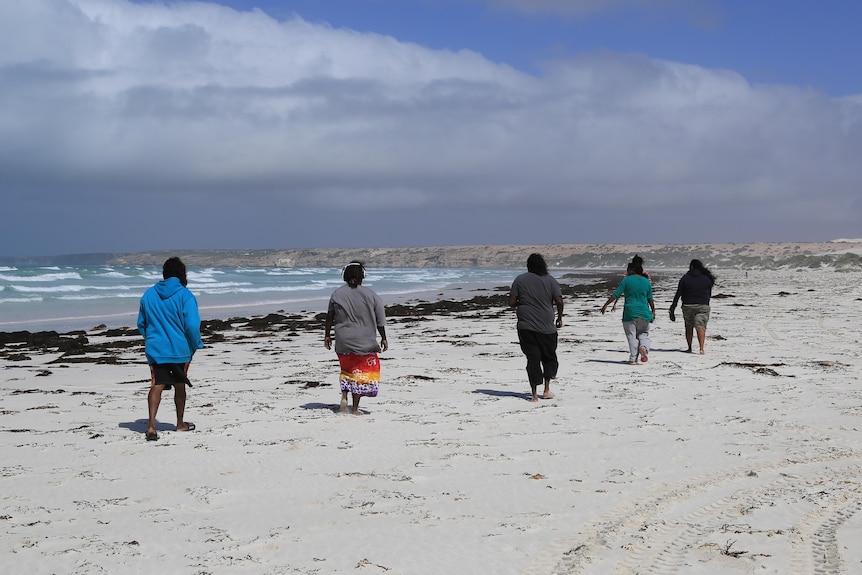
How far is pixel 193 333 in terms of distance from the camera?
6770 mm

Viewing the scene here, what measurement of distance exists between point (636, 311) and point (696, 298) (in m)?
1.60

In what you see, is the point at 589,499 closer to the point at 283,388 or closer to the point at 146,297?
the point at 146,297

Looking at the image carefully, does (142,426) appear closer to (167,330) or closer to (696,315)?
(167,330)

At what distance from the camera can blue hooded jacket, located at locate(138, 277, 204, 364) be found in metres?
6.66

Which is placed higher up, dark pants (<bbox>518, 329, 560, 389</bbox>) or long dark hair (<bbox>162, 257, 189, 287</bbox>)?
long dark hair (<bbox>162, 257, 189, 287</bbox>)

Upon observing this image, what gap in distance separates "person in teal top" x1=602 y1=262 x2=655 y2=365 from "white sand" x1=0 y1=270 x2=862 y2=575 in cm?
72

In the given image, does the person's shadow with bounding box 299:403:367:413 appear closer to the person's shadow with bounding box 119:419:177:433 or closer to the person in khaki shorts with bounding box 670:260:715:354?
the person's shadow with bounding box 119:419:177:433

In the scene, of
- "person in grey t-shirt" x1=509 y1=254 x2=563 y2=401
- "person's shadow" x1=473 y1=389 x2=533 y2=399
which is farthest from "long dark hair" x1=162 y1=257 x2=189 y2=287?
"person's shadow" x1=473 y1=389 x2=533 y2=399

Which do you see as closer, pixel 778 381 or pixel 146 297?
pixel 146 297

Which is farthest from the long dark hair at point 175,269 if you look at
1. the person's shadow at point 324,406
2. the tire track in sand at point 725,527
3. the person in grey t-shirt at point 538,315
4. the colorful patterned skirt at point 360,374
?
the tire track in sand at point 725,527

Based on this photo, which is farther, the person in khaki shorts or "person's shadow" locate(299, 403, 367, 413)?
the person in khaki shorts

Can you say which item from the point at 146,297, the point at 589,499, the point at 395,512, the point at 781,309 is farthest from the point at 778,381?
the point at 781,309

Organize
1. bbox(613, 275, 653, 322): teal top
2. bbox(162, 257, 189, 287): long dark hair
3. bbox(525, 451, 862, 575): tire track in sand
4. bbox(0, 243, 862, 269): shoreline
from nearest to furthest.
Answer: bbox(525, 451, 862, 575): tire track in sand < bbox(162, 257, 189, 287): long dark hair < bbox(613, 275, 653, 322): teal top < bbox(0, 243, 862, 269): shoreline

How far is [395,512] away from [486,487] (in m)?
0.76
